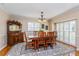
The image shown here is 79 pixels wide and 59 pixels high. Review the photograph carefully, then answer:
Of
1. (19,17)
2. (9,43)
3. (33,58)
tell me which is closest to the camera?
(33,58)

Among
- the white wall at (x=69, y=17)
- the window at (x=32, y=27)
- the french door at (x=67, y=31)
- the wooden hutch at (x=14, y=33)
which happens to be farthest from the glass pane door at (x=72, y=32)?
the wooden hutch at (x=14, y=33)

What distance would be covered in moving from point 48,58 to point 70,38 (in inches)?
161

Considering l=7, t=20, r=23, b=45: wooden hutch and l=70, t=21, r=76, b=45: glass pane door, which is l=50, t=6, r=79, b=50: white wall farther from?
l=7, t=20, r=23, b=45: wooden hutch

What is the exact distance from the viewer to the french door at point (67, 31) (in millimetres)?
4641

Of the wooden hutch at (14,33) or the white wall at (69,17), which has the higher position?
the white wall at (69,17)

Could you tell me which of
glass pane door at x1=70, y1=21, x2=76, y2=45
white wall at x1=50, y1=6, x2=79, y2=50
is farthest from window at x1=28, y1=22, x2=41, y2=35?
glass pane door at x1=70, y1=21, x2=76, y2=45

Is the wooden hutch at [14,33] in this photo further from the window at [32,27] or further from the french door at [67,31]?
the french door at [67,31]

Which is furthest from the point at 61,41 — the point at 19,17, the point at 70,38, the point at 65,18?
the point at 19,17

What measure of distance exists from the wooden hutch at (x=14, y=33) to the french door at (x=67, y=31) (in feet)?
6.76

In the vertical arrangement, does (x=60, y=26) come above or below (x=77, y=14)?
below

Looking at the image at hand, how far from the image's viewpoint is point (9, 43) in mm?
5191

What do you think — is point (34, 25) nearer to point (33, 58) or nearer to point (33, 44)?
point (33, 44)

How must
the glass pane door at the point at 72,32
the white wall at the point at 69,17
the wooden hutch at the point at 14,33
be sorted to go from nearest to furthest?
1. the white wall at the point at 69,17
2. the glass pane door at the point at 72,32
3. the wooden hutch at the point at 14,33

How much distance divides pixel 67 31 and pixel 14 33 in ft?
8.95
